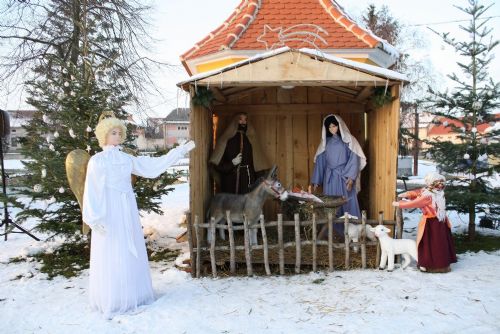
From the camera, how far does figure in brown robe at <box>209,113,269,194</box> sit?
23.7 ft

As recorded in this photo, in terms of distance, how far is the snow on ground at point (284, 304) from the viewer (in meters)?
4.14

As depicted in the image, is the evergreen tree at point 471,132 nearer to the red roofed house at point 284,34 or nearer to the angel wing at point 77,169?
the red roofed house at point 284,34

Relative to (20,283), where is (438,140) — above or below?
above

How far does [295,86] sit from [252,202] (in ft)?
8.48

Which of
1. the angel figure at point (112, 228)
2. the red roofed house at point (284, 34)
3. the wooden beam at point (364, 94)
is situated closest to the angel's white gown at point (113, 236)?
the angel figure at point (112, 228)

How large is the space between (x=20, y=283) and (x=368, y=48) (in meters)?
7.30

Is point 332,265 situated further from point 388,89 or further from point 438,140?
point 438,140

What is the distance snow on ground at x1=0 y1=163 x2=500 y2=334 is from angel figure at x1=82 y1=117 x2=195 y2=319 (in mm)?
226

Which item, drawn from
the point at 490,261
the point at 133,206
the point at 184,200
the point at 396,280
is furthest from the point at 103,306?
the point at 184,200

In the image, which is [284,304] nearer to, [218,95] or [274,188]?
[274,188]

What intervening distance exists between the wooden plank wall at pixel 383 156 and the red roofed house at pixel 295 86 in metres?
0.01

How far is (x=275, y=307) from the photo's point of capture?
15.1 feet

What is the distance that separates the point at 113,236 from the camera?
451 centimetres

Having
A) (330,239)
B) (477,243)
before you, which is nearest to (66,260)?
(330,239)
